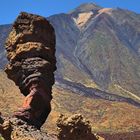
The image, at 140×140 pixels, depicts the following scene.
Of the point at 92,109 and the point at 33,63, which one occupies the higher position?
the point at 92,109

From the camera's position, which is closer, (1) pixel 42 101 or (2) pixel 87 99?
(1) pixel 42 101

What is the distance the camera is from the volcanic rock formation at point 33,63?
27141 mm

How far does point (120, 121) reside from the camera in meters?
128

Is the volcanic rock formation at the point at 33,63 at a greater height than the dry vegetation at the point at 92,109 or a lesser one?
lesser

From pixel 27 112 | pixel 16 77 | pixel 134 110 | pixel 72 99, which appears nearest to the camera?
pixel 27 112

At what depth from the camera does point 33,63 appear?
2777 cm

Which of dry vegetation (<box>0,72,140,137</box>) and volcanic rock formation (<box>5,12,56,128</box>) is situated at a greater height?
dry vegetation (<box>0,72,140,137</box>)

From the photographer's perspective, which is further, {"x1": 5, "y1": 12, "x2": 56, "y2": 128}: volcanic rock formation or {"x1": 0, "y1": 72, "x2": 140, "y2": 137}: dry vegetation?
{"x1": 0, "y1": 72, "x2": 140, "y2": 137}: dry vegetation

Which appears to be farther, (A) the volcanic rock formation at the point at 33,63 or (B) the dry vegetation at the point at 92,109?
(B) the dry vegetation at the point at 92,109

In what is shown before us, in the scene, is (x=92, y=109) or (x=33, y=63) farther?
(x=92, y=109)

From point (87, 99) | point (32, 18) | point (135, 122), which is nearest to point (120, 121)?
point (135, 122)

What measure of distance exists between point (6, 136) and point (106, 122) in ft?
355

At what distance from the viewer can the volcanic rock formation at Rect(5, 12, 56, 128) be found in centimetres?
2714

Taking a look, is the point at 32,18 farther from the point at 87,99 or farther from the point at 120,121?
the point at 87,99
